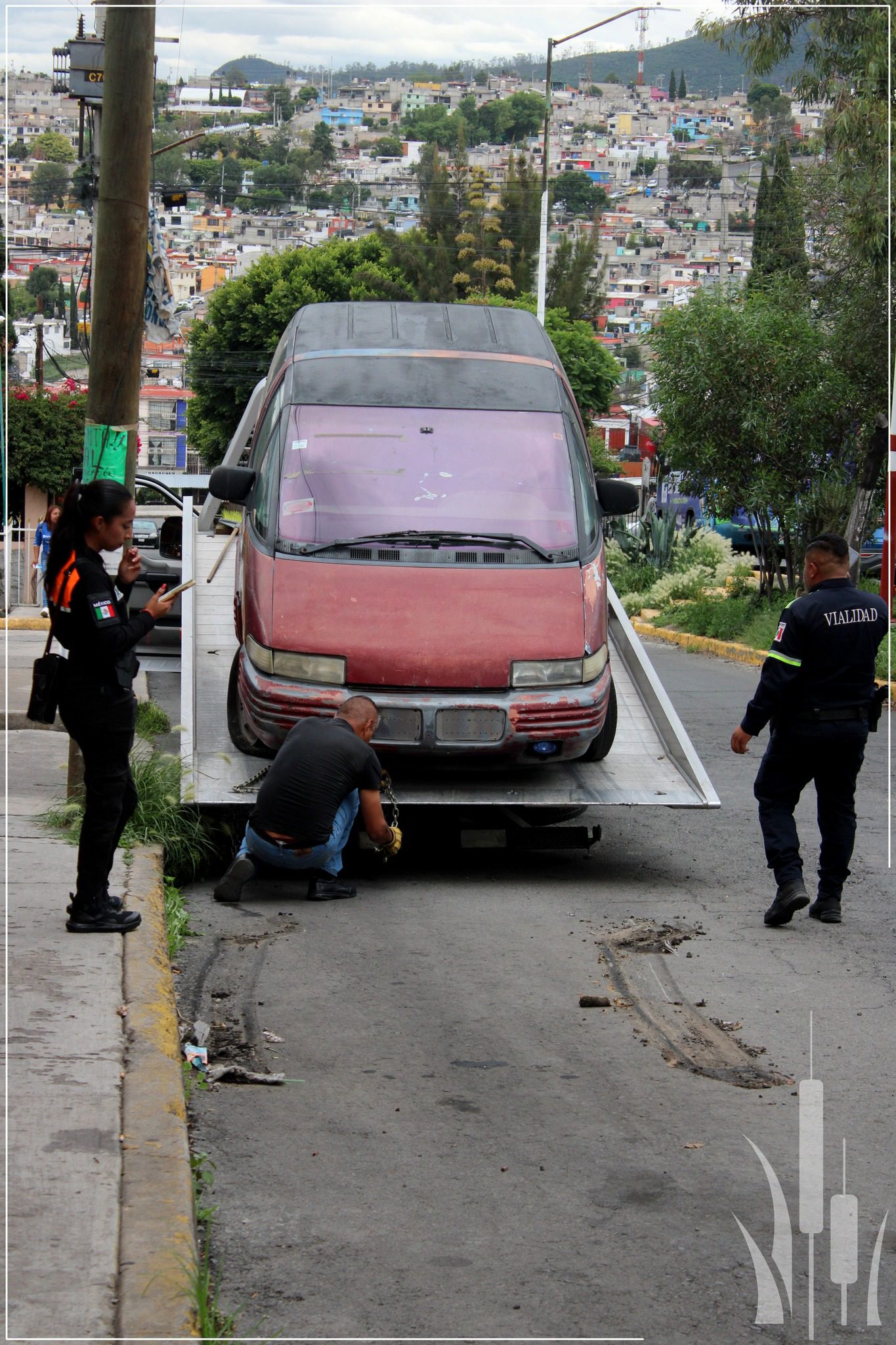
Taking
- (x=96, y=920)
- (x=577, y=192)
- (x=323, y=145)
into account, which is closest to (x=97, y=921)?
(x=96, y=920)

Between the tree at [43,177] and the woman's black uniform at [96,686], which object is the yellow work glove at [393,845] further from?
the tree at [43,177]

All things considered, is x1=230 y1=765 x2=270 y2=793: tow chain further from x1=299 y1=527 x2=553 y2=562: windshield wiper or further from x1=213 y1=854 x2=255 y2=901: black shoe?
x1=299 y1=527 x2=553 y2=562: windshield wiper

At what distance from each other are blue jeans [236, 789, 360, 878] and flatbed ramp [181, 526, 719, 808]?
344 mm

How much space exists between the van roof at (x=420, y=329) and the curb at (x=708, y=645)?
7745 millimetres

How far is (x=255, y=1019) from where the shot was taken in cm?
604

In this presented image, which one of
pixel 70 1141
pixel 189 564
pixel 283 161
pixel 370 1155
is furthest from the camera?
pixel 283 161

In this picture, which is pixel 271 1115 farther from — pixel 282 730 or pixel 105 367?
pixel 105 367

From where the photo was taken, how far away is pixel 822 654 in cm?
764

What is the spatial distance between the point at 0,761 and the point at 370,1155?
6.55 meters

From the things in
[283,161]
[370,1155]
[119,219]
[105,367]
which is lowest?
[370,1155]

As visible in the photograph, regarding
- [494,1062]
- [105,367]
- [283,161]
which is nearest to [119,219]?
[105,367]

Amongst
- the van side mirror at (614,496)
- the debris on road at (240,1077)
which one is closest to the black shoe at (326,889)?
the debris on road at (240,1077)

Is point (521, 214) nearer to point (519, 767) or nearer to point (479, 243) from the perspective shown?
point (479, 243)

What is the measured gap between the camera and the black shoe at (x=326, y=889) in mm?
8008
